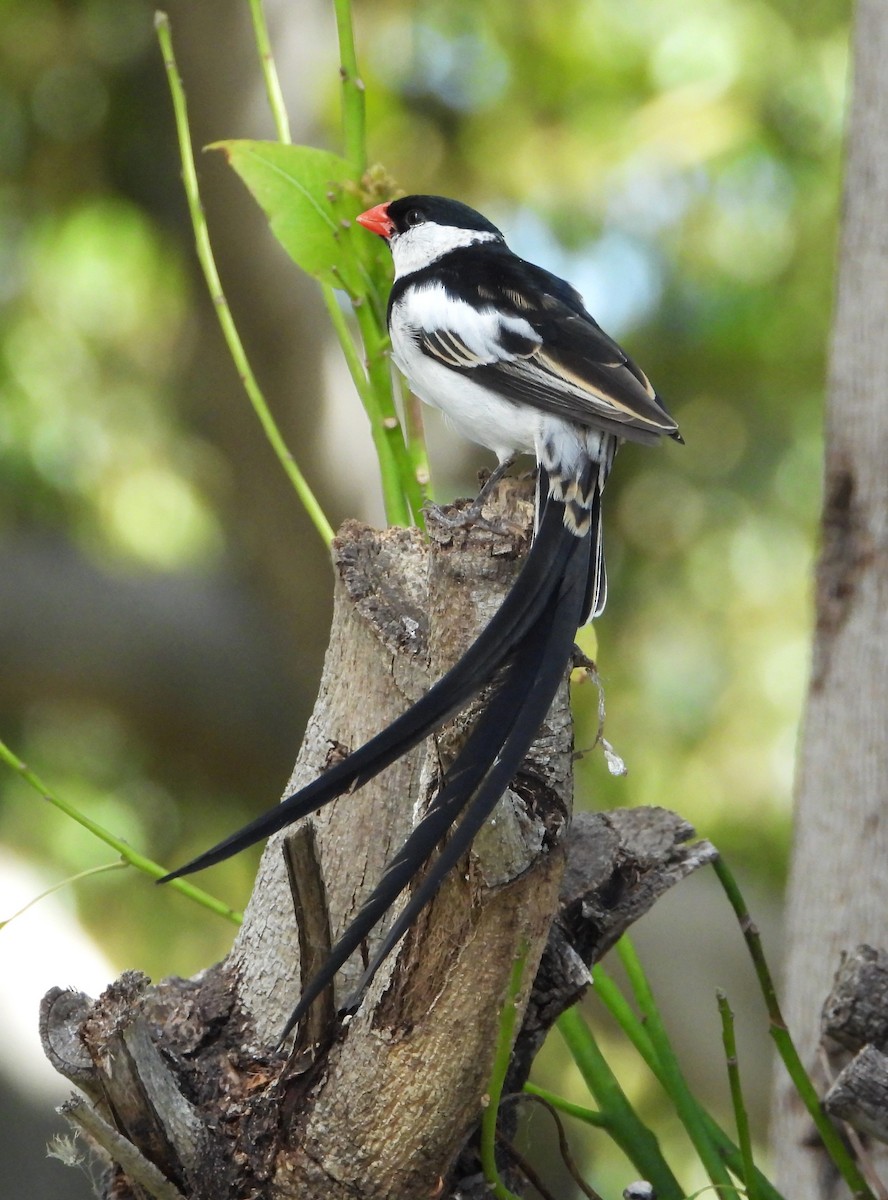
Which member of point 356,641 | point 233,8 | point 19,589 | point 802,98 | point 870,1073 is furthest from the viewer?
point 19,589

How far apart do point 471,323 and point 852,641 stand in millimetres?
581

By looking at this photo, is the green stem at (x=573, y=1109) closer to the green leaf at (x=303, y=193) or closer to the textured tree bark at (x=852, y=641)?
the textured tree bark at (x=852, y=641)

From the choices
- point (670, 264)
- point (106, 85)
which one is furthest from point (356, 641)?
point (106, 85)

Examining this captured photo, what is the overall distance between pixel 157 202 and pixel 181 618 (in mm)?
1051

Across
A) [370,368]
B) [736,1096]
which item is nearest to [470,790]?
[736,1096]

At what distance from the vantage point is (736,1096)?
0.82 m

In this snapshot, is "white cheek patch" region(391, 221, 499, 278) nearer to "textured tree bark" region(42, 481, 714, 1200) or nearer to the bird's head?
the bird's head

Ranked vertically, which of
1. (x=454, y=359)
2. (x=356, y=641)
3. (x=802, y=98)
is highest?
(x=802, y=98)

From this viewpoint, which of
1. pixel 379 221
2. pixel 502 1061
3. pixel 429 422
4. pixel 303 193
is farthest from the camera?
pixel 429 422

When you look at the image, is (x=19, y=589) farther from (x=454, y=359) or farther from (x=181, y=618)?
(x=454, y=359)

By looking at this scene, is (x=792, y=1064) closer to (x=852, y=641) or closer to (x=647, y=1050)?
(x=647, y=1050)

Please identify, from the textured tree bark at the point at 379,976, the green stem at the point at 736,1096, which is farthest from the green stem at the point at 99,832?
the green stem at the point at 736,1096

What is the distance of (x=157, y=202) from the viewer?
336 centimetres

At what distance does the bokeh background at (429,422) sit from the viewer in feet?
10.2
